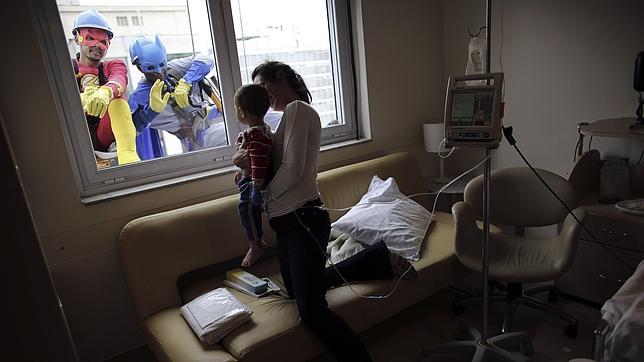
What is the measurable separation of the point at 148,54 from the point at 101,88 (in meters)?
0.30

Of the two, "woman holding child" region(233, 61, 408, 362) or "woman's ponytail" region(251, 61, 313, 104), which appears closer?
"woman holding child" region(233, 61, 408, 362)

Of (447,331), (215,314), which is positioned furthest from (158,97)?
(447,331)

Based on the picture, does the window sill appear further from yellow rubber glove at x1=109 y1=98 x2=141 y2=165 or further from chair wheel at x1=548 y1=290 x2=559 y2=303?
chair wheel at x1=548 y1=290 x2=559 y2=303

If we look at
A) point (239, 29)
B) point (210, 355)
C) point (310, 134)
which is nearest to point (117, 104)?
point (239, 29)

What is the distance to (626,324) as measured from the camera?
1.04 m

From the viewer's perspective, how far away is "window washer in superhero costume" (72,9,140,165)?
1.94 m

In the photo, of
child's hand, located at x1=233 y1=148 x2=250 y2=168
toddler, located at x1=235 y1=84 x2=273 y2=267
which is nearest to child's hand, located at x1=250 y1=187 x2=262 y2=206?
toddler, located at x1=235 y1=84 x2=273 y2=267

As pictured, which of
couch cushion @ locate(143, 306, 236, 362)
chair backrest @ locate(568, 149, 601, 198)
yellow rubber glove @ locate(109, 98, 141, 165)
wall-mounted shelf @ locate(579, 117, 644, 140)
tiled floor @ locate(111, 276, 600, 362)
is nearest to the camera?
couch cushion @ locate(143, 306, 236, 362)

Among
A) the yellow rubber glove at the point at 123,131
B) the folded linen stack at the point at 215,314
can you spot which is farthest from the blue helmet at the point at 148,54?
the folded linen stack at the point at 215,314

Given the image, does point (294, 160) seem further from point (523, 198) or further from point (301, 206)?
point (523, 198)

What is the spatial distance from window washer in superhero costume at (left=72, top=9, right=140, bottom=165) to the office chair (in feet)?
5.91

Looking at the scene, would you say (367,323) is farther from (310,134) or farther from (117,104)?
(117,104)

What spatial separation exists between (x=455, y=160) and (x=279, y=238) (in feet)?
6.90

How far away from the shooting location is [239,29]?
93.8 inches
